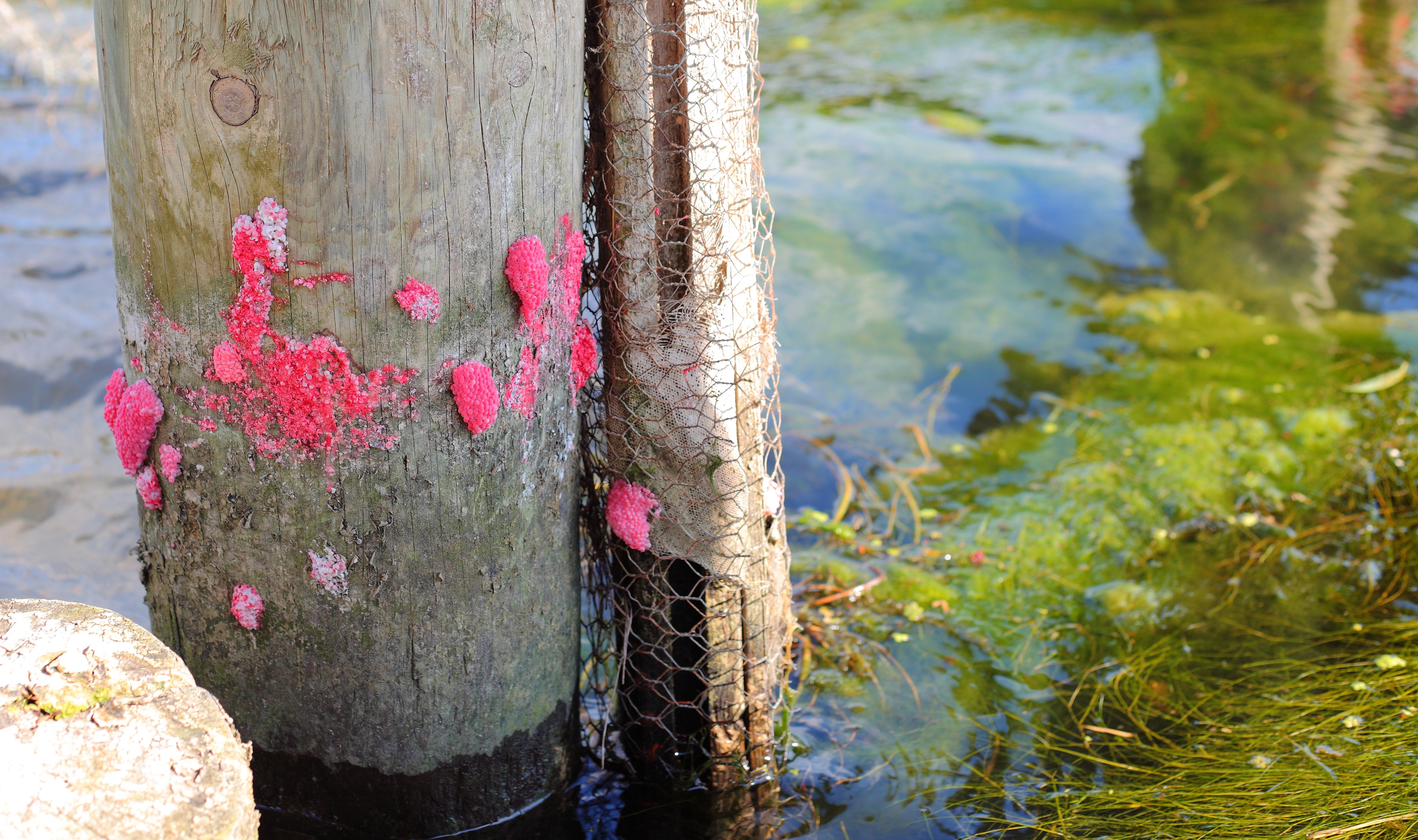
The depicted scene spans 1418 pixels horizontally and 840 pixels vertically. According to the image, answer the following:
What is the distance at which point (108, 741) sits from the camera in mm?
1463

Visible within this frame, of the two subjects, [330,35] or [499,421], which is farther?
[499,421]

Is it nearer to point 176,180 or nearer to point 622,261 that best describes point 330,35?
point 176,180

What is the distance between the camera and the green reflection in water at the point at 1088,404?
9.36 feet

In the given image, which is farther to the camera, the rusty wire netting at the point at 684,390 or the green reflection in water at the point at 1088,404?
the green reflection in water at the point at 1088,404

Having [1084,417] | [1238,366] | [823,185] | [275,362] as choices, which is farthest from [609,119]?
[823,185]

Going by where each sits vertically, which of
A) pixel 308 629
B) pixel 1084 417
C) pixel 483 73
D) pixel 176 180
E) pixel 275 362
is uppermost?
pixel 483 73

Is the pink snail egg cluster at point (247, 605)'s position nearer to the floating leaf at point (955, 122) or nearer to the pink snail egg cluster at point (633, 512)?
the pink snail egg cluster at point (633, 512)

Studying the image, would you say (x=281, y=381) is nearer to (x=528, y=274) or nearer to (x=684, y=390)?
(x=528, y=274)

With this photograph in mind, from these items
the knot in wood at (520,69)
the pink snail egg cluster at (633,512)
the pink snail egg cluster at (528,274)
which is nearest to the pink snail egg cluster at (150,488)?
the pink snail egg cluster at (528,274)

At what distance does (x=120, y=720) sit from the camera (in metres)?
1.49

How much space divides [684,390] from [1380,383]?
12.7ft

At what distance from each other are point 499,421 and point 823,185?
4697 millimetres

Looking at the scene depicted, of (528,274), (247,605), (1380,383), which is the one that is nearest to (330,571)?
(247,605)

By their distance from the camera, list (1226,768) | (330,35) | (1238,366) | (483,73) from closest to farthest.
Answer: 1. (330,35)
2. (483,73)
3. (1226,768)
4. (1238,366)
